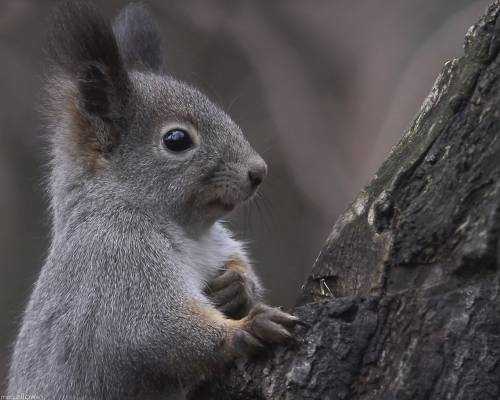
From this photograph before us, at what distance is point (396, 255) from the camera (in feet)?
9.75

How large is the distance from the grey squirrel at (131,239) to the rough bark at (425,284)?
229 mm

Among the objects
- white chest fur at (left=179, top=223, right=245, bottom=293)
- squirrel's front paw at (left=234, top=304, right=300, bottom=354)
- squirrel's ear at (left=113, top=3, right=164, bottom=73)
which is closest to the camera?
squirrel's front paw at (left=234, top=304, right=300, bottom=354)

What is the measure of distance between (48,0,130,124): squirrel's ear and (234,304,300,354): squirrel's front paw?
1235mm

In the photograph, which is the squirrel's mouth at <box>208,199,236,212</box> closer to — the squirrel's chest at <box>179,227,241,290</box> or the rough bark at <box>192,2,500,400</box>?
the squirrel's chest at <box>179,227,241,290</box>

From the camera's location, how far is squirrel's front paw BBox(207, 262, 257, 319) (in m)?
3.75

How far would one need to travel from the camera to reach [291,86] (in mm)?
7191

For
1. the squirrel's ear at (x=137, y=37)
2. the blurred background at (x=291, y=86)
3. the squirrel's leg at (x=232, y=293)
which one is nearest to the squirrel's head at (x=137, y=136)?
the squirrel's leg at (x=232, y=293)

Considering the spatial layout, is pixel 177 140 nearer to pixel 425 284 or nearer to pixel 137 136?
pixel 137 136

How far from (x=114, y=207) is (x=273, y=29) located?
13.0 feet

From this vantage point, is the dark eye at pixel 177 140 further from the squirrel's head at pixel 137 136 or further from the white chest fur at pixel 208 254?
the white chest fur at pixel 208 254

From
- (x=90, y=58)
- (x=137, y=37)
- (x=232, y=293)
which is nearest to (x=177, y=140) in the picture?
(x=90, y=58)

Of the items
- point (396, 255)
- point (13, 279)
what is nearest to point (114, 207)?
point (396, 255)

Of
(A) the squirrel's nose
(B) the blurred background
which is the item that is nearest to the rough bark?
(A) the squirrel's nose

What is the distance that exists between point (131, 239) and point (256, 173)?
0.63 m
